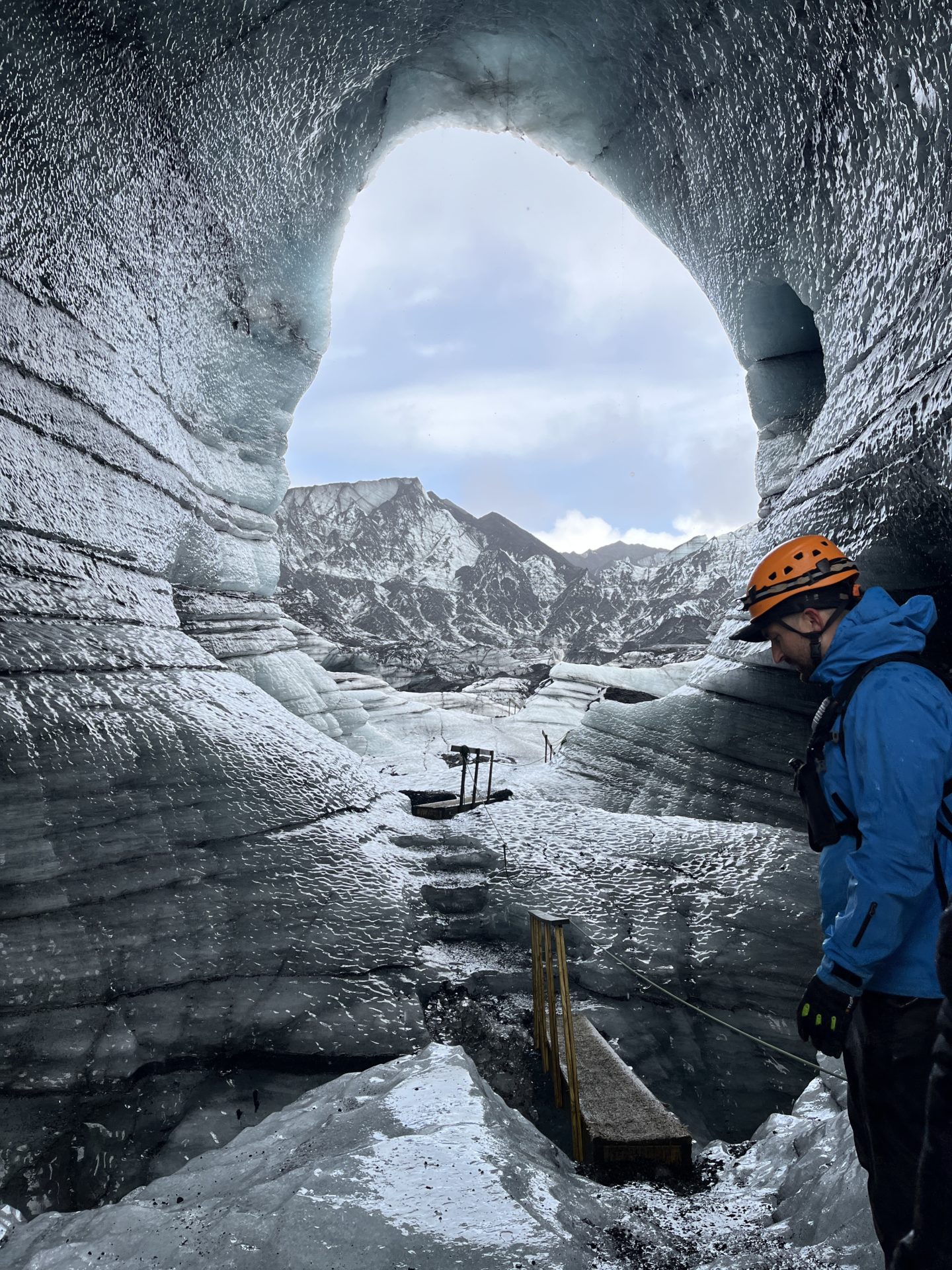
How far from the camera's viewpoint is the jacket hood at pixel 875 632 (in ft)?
5.74

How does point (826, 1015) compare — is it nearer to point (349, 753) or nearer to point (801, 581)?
point (801, 581)

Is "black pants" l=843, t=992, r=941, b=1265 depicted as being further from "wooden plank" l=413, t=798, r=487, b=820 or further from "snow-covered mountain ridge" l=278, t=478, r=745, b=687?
"snow-covered mountain ridge" l=278, t=478, r=745, b=687

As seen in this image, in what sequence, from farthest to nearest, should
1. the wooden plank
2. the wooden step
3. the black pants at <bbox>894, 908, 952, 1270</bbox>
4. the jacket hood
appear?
the wooden plank → the wooden step → the jacket hood → the black pants at <bbox>894, 908, 952, 1270</bbox>

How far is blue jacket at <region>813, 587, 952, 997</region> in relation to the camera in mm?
1521

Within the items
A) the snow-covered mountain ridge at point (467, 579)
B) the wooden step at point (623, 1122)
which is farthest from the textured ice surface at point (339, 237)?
the snow-covered mountain ridge at point (467, 579)

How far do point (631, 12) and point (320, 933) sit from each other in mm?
8266

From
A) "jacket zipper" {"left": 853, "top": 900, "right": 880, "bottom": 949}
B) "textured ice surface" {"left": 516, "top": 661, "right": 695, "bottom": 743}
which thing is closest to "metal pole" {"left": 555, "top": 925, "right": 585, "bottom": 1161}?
"jacket zipper" {"left": 853, "top": 900, "right": 880, "bottom": 949}

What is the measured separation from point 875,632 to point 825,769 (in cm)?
41

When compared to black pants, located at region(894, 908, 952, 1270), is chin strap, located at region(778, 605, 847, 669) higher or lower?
higher

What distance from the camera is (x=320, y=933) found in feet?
12.3

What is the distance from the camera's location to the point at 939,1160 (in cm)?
126

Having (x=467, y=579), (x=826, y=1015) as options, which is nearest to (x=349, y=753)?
(x=826, y=1015)

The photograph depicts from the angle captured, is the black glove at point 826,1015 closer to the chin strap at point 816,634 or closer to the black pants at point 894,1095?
the black pants at point 894,1095

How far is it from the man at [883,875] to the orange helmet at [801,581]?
0.15m
